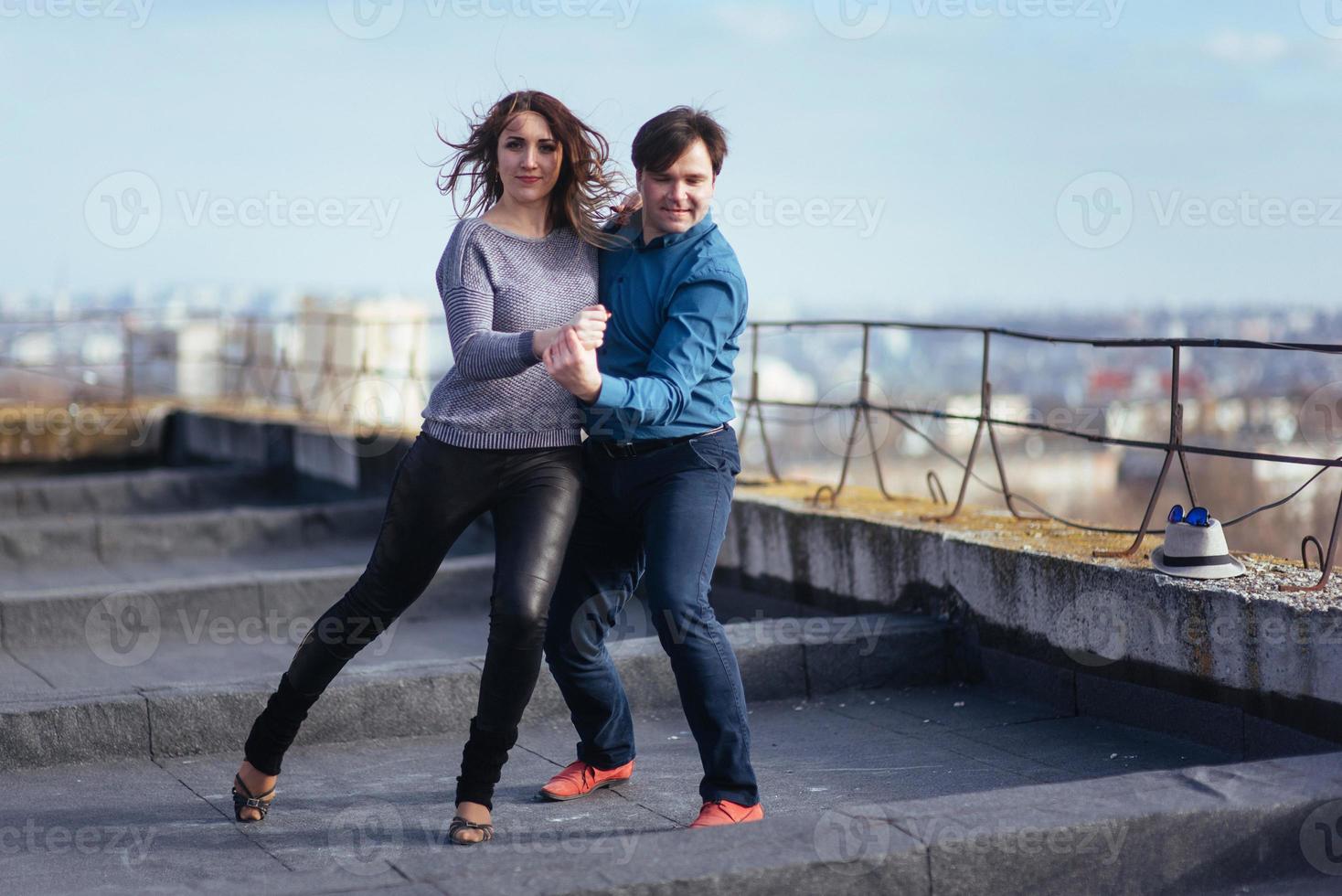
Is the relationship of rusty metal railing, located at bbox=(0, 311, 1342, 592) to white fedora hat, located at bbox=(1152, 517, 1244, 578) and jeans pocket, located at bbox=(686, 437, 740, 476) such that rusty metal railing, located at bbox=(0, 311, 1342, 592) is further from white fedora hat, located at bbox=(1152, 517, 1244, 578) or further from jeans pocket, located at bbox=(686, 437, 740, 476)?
jeans pocket, located at bbox=(686, 437, 740, 476)

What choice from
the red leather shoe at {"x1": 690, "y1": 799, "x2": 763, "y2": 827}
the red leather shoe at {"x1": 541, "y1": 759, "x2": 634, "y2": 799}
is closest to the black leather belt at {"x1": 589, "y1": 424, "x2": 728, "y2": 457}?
the red leather shoe at {"x1": 690, "y1": 799, "x2": 763, "y2": 827}

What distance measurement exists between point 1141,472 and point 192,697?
106m

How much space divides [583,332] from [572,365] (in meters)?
0.09

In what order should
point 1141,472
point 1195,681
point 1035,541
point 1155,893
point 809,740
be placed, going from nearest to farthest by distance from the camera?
point 1155,893 < point 1195,681 < point 809,740 < point 1035,541 < point 1141,472

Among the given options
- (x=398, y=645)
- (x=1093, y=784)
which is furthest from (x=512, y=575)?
(x=398, y=645)

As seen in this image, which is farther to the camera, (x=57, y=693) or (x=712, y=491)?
(x=57, y=693)

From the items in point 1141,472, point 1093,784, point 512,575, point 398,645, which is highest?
point 512,575

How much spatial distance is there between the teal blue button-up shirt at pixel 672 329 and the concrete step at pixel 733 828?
1.09 m

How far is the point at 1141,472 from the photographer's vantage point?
104625 mm

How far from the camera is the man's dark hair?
3.86 metres

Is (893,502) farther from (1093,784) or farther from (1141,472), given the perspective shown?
(1141,472)

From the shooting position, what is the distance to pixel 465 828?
386 cm

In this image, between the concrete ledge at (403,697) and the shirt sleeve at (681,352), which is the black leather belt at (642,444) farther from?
the concrete ledge at (403,697)

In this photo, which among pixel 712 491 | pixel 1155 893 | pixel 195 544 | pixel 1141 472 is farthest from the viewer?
pixel 1141 472
